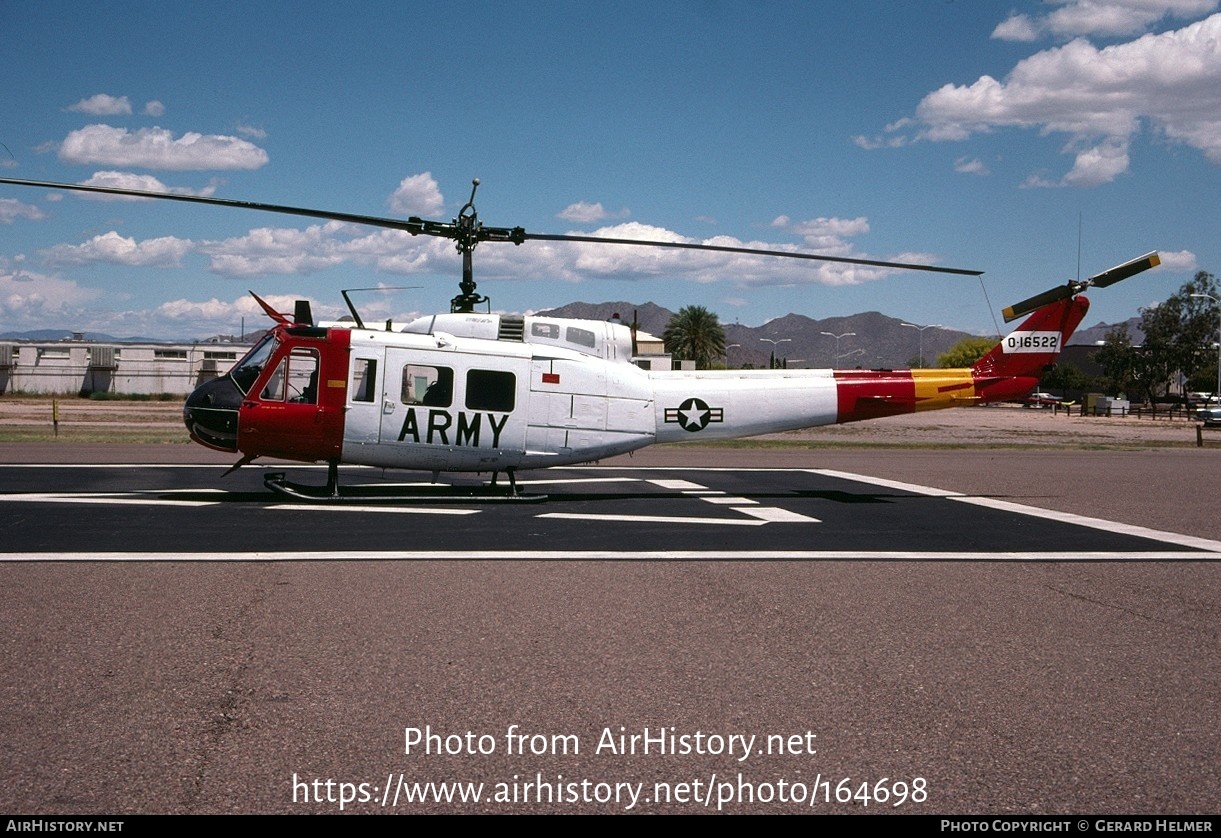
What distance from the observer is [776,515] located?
15.1 metres

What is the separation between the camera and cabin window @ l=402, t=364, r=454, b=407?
610 inches

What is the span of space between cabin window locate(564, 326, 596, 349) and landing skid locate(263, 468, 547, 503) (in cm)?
251

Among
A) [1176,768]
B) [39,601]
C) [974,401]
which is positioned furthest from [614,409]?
[1176,768]

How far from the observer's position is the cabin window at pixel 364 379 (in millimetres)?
15422

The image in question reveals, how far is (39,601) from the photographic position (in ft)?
27.9

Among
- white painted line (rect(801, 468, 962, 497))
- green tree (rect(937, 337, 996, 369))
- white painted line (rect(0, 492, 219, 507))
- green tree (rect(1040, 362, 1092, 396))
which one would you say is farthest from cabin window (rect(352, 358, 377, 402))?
green tree (rect(937, 337, 996, 369))

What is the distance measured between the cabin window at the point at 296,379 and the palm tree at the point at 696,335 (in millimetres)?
→ 113517

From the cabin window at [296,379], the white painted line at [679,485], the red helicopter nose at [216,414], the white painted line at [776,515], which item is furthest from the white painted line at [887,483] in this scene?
the red helicopter nose at [216,414]

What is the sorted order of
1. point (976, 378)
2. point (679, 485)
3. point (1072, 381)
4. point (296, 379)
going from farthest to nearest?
point (1072, 381) → point (679, 485) → point (976, 378) → point (296, 379)

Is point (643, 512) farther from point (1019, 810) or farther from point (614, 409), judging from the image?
point (1019, 810)

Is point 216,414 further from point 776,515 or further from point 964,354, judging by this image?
point 964,354

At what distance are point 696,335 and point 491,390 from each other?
379 feet

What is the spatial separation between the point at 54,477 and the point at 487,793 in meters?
16.9

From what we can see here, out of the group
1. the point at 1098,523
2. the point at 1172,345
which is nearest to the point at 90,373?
the point at 1098,523
